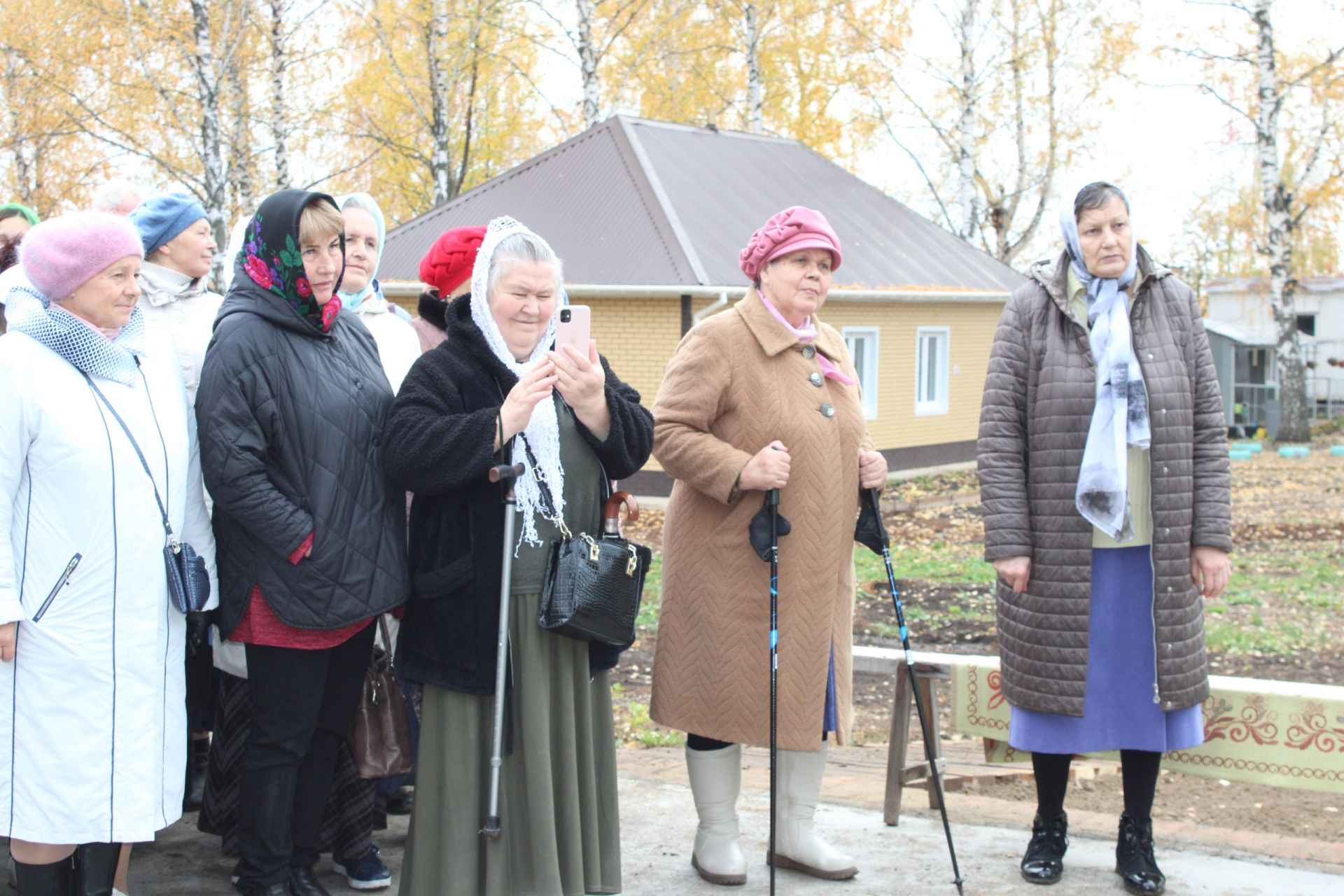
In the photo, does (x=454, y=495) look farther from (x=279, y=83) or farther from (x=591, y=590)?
(x=279, y=83)

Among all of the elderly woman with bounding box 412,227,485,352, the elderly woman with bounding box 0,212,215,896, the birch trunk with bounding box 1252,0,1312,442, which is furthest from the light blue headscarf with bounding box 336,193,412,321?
Answer: the birch trunk with bounding box 1252,0,1312,442

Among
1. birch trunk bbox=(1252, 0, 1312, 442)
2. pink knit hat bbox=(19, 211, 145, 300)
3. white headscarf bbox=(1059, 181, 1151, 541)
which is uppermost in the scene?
birch trunk bbox=(1252, 0, 1312, 442)

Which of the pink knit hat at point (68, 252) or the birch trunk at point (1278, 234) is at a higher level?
the birch trunk at point (1278, 234)

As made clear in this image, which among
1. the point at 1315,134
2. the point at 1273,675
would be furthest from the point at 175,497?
the point at 1315,134

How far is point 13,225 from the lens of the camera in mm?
4977

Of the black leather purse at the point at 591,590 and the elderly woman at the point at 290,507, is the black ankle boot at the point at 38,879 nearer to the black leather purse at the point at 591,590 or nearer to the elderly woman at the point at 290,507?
the elderly woman at the point at 290,507

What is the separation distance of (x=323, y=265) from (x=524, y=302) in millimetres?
549

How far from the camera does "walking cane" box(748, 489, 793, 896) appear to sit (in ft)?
12.2

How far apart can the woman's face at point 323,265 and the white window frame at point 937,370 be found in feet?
56.5

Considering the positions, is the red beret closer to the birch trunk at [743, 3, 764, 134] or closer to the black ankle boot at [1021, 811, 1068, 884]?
the black ankle boot at [1021, 811, 1068, 884]

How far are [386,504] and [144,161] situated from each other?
2305cm

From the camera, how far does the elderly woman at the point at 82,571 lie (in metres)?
3.02

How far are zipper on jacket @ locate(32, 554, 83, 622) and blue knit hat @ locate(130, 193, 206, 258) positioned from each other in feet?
3.93

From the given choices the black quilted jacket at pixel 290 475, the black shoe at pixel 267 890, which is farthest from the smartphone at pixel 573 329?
the black shoe at pixel 267 890
